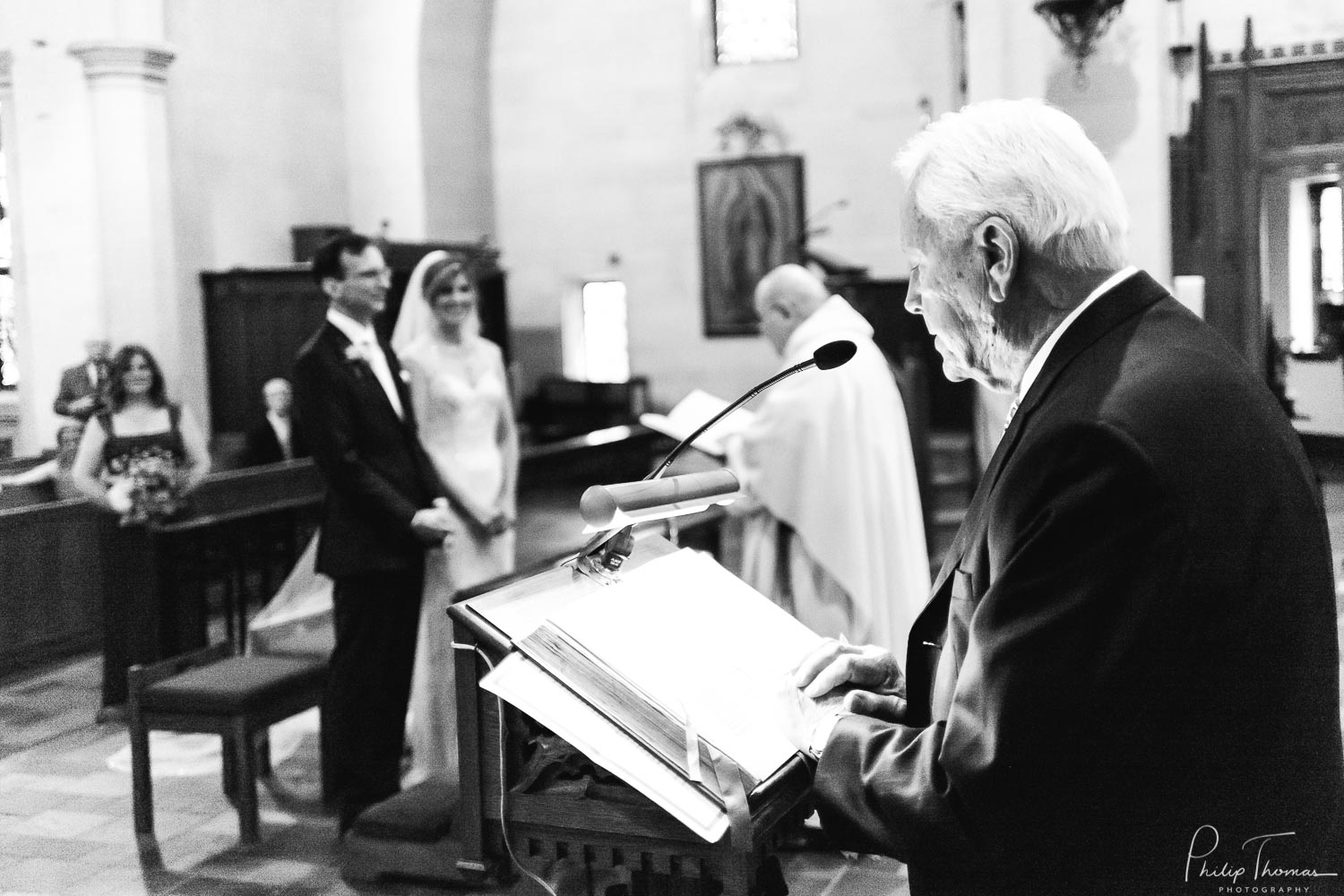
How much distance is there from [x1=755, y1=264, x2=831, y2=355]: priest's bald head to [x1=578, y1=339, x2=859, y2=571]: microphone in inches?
102

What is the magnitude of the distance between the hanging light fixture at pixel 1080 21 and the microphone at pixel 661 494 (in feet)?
16.5

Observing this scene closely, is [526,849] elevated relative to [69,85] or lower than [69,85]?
lower

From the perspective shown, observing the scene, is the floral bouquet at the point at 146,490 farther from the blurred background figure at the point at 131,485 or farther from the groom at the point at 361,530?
the groom at the point at 361,530

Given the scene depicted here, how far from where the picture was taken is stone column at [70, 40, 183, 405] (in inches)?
358

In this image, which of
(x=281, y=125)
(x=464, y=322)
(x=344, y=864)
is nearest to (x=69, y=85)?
(x=281, y=125)

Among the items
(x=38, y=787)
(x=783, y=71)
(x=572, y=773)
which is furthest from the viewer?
(x=783, y=71)

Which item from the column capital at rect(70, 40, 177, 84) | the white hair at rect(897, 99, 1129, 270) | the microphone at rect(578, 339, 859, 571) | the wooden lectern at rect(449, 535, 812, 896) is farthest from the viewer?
the column capital at rect(70, 40, 177, 84)

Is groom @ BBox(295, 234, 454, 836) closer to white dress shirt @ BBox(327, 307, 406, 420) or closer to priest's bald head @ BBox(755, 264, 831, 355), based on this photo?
white dress shirt @ BBox(327, 307, 406, 420)

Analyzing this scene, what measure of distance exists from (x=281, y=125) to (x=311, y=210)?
791mm

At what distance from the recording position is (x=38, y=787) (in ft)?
15.2

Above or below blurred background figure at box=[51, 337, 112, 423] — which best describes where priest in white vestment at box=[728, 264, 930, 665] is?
below

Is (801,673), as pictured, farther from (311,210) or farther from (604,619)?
(311,210)

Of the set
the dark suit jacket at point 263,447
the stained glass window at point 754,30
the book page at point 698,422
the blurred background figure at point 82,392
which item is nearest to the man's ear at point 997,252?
the book page at point 698,422

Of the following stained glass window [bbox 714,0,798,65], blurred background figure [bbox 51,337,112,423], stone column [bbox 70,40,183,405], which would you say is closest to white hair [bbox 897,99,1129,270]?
blurred background figure [bbox 51,337,112,423]
